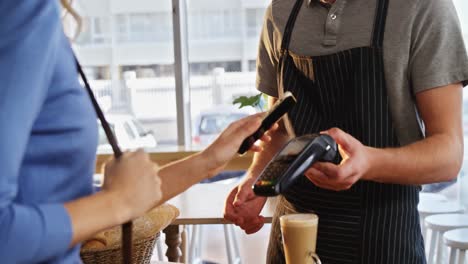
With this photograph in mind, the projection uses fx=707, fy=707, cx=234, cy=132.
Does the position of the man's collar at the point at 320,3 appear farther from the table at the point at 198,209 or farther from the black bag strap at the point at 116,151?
the table at the point at 198,209

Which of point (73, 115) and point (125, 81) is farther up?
point (73, 115)

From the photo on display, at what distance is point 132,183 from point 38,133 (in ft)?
0.43

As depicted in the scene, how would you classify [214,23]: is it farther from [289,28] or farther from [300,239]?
[300,239]

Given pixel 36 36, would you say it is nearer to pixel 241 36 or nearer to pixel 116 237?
pixel 116 237

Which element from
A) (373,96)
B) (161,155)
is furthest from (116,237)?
(161,155)

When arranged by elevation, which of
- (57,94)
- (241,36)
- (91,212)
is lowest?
(241,36)

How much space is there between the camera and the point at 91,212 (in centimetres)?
84

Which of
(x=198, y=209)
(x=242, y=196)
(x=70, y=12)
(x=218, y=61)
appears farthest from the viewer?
(x=218, y=61)

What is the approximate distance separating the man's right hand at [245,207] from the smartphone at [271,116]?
26 cm

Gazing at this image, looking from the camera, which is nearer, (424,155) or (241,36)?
(424,155)

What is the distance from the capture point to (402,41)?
1.45 metres

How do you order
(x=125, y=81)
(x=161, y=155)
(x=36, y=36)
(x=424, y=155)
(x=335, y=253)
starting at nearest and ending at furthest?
(x=36, y=36)
(x=424, y=155)
(x=335, y=253)
(x=161, y=155)
(x=125, y=81)

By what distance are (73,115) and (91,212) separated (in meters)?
0.13

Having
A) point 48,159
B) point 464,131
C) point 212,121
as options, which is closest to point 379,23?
point 48,159
